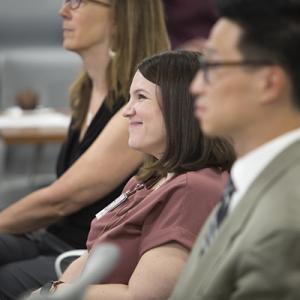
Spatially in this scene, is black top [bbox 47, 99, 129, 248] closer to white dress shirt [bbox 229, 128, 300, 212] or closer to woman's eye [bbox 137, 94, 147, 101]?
woman's eye [bbox 137, 94, 147, 101]

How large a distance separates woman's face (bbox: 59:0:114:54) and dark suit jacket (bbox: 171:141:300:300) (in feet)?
5.49

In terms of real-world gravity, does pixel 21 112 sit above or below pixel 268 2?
below

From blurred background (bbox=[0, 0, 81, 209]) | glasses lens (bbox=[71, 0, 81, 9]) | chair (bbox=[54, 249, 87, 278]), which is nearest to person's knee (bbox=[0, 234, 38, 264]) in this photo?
chair (bbox=[54, 249, 87, 278])

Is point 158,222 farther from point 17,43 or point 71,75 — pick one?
point 17,43

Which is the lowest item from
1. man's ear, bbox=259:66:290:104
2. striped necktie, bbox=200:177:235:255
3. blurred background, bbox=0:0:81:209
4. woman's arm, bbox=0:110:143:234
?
blurred background, bbox=0:0:81:209

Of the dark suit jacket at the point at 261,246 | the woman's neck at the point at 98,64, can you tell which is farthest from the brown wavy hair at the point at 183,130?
the woman's neck at the point at 98,64

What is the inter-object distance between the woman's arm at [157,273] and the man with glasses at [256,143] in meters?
0.35

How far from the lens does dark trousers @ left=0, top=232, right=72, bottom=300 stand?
9.63 feet

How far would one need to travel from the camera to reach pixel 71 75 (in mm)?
6133

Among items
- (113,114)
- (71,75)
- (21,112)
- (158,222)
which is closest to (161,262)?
(158,222)

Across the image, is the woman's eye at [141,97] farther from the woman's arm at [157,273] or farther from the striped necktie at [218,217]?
the striped necktie at [218,217]

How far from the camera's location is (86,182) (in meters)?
3.05

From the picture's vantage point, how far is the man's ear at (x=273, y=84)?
161 cm

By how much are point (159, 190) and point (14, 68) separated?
4.05 metres
